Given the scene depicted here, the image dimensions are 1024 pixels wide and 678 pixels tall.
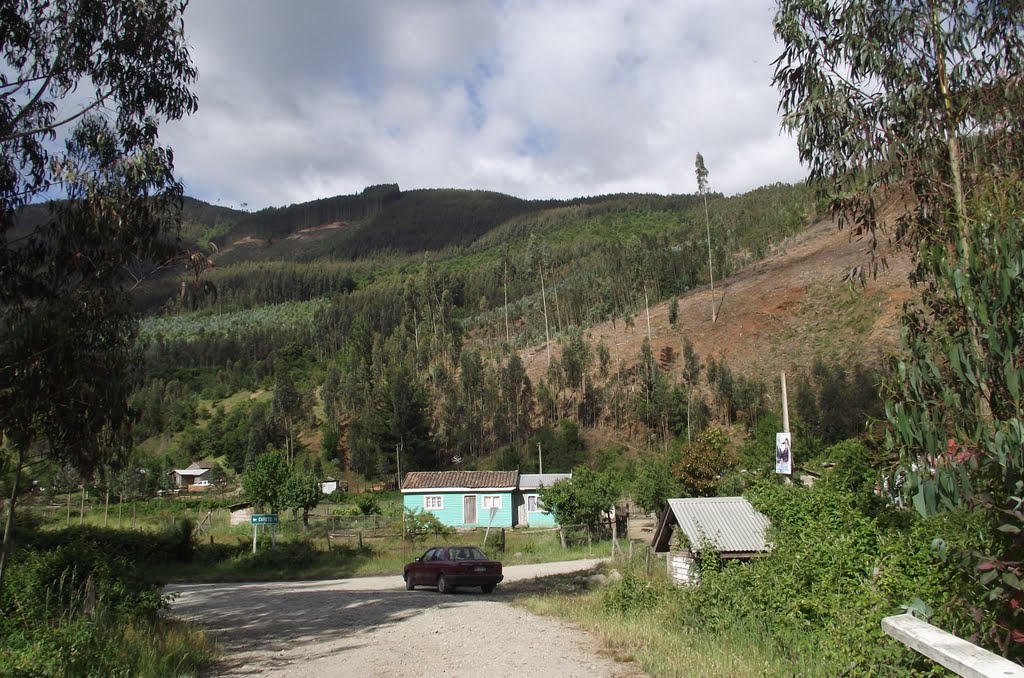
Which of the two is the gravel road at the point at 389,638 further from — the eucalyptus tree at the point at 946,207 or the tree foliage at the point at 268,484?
the tree foliage at the point at 268,484

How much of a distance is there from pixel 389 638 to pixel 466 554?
1007 centimetres

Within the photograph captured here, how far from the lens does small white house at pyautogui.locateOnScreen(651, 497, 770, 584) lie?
15.9 meters

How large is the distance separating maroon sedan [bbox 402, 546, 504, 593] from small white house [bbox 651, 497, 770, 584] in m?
5.11

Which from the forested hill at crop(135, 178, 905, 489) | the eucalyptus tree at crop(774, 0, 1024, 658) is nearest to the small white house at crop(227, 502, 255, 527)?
the forested hill at crop(135, 178, 905, 489)

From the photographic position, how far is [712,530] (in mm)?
16688

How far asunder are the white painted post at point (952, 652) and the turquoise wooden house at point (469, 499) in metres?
44.4

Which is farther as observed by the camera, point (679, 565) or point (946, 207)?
point (679, 565)

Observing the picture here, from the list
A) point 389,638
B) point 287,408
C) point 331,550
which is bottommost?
point 331,550

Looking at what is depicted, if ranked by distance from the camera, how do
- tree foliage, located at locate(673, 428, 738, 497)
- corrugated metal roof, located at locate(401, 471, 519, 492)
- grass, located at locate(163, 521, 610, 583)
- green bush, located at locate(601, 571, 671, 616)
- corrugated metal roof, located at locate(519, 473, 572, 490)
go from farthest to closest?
corrugated metal roof, located at locate(519, 473, 572, 490) < corrugated metal roof, located at locate(401, 471, 519, 492) < tree foliage, located at locate(673, 428, 738, 497) < grass, located at locate(163, 521, 610, 583) < green bush, located at locate(601, 571, 671, 616)

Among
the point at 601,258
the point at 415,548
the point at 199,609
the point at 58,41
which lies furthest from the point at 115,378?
the point at 601,258

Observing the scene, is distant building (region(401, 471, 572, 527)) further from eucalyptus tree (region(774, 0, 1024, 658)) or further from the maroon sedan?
→ eucalyptus tree (region(774, 0, 1024, 658))

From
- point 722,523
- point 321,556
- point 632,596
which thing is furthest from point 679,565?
point 321,556

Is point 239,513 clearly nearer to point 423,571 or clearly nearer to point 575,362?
point 423,571

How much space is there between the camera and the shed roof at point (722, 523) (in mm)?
16094
